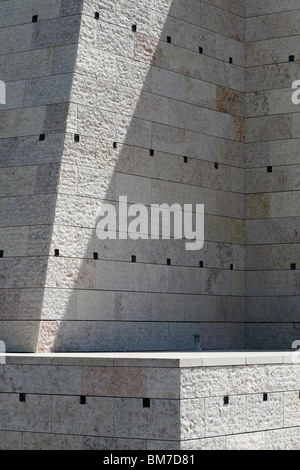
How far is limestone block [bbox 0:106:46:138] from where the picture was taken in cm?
1565

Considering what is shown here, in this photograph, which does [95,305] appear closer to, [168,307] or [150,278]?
[150,278]

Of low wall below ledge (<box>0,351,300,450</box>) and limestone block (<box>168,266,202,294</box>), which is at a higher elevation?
limestone block (<box>168,266,202,294</box>)

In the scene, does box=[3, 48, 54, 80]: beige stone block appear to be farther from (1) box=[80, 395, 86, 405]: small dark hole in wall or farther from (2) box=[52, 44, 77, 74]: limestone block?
(1) box=[80, 395, 86, 405]: small dark hole in wall

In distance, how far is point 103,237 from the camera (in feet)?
52.6

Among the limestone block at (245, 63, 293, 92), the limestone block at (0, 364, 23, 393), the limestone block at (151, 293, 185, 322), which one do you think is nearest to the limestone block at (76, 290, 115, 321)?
the limestone block at (151, 293, 185, 322)

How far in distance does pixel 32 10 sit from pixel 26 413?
690 cm

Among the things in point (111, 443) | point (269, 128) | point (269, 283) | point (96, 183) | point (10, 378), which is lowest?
point (111, 443)

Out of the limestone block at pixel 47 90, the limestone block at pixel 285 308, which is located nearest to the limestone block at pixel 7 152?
the limestone block at pixel 47 90

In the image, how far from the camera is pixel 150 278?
55.6 feet

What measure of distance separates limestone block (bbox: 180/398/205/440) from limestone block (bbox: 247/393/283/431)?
110cm

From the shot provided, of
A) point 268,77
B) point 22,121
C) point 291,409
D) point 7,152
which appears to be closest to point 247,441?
point 291,409

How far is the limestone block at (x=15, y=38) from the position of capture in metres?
16.3

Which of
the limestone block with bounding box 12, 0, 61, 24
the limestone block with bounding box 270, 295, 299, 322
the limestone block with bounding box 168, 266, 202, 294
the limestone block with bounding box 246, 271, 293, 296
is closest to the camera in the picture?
the limestone block with bounding box 12, 0, 61, 24

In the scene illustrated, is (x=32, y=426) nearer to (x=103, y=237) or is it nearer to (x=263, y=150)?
(x=103, y=237)
